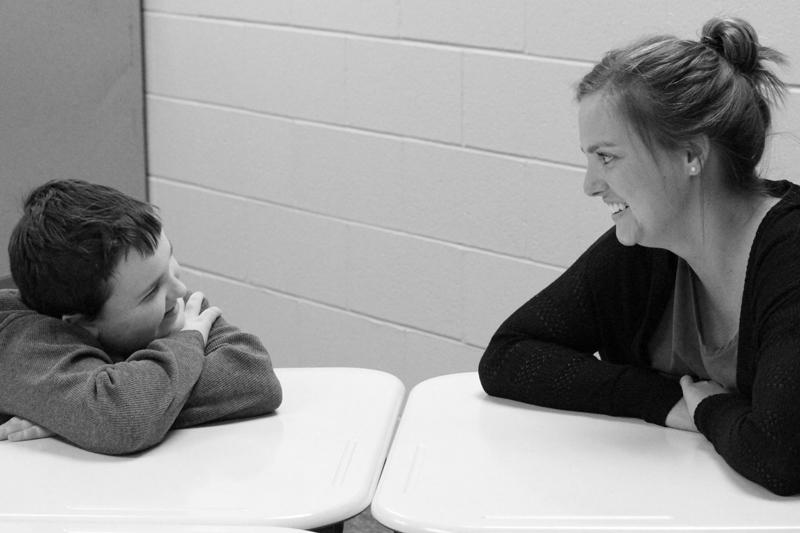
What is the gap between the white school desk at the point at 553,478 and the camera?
1.29 m

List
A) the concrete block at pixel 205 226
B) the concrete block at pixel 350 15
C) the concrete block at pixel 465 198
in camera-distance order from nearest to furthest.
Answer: the concrete block at pixel 465 198 → the concrete block at pixel 350 15 → the concrete block at pixel 205 226

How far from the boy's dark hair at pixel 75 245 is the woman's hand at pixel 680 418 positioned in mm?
751

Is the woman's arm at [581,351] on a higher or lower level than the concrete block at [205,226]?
higher

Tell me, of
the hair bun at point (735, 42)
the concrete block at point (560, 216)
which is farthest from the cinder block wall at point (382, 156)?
the hair bun at point (735, 42)

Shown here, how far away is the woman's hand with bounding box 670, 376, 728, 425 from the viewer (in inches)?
61.0

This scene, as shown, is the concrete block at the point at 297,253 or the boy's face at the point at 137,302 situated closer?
the boy's face at the point at 137,302

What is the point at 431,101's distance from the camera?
2.75 m

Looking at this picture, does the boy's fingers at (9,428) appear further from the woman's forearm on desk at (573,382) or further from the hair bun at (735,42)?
the hair bun at (735,42)

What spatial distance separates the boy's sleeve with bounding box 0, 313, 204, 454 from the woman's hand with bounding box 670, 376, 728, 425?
67 cm

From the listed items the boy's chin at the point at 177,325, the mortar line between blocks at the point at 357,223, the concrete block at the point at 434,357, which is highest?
the boy's chin at the point at 177,325

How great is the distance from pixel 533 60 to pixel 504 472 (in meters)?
1.33

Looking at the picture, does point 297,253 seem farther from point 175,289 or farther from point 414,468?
point 414,468

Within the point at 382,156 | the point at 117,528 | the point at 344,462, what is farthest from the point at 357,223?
the point at 117,528

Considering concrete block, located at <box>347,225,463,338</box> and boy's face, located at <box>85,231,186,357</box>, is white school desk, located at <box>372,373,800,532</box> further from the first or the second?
concrete block, located at <box>347,225,463,338</box>
